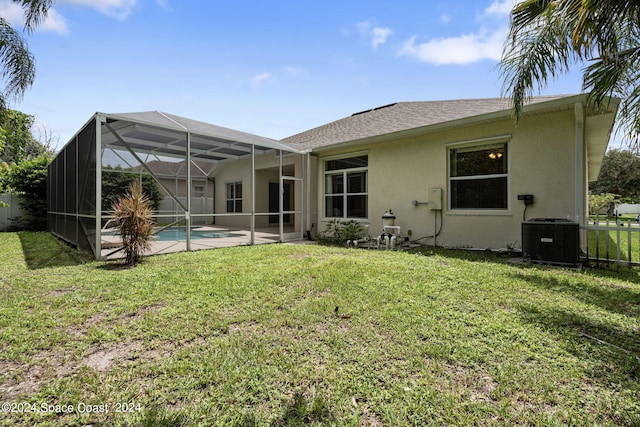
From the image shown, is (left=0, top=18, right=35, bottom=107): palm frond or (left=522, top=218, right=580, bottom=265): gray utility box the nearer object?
(left=522, top=218, right=580, bottom=265): gray utility box

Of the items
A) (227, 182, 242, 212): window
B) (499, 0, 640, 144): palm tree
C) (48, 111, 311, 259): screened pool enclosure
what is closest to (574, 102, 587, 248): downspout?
(499, 0, 640, 144): palm tree

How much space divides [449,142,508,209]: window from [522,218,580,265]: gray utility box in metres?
1.50

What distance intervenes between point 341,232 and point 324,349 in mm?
6964

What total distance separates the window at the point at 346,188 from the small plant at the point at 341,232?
419 millimetres

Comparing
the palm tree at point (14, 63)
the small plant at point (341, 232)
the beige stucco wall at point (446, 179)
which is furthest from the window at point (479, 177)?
the palm tree at point (14, 63)

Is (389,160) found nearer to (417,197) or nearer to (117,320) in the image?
(417,197)

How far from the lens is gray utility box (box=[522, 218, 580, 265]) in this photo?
17.8ft

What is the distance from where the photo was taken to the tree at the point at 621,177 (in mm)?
29641

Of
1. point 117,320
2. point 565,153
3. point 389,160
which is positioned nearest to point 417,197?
point 389,160

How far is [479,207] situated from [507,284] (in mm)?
3732

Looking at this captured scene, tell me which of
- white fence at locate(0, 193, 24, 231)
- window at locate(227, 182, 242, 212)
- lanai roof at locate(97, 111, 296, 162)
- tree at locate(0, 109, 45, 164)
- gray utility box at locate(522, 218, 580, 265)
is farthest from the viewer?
tree at locate(0, 109, 45, 164)

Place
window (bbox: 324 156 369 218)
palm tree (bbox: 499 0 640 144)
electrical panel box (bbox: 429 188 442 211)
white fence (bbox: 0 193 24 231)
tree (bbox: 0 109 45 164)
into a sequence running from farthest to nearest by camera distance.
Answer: tree (bbox: 0 109 45 164), white fence (bbox: 0 193 24 231), window (bbox: 324 156 369 218), electrical panel box (bbox: 429 188 442 211), palm tree (bbox: 499 0 640 144)

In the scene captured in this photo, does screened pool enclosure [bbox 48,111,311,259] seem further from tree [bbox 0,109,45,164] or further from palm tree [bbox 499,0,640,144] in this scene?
tree [bbox 0,109,45,164]

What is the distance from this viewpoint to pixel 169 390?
204 cm
